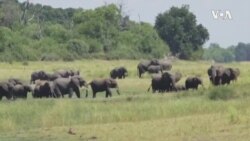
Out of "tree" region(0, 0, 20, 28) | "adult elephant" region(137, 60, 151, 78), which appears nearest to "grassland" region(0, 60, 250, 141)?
"adult elephant" region(137, 60, 151, 78)

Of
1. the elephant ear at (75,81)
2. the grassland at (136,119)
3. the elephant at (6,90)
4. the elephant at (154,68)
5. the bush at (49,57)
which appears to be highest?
the bush at (49,57)

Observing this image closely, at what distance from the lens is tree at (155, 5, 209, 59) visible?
109875mm

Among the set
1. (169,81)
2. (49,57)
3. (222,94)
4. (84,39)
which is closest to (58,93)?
(169,81)

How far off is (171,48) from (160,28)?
4.46 m

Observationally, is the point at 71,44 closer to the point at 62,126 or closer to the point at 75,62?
the point at 75,62

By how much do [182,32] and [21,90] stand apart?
70.9 metres

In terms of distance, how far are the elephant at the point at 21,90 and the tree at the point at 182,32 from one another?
222 ft

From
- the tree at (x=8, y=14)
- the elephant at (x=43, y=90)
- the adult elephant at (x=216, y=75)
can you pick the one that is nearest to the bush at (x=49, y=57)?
the tree at (x=8, y=14)

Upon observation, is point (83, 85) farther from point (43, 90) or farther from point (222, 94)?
point (222, 94)

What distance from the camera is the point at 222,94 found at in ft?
108

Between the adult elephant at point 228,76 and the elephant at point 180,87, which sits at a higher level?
the adult elephant at point 228,76

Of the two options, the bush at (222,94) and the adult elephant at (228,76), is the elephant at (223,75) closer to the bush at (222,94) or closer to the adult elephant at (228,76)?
the adult elephant at (228,76)

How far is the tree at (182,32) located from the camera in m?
110

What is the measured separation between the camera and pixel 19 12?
384 feet
